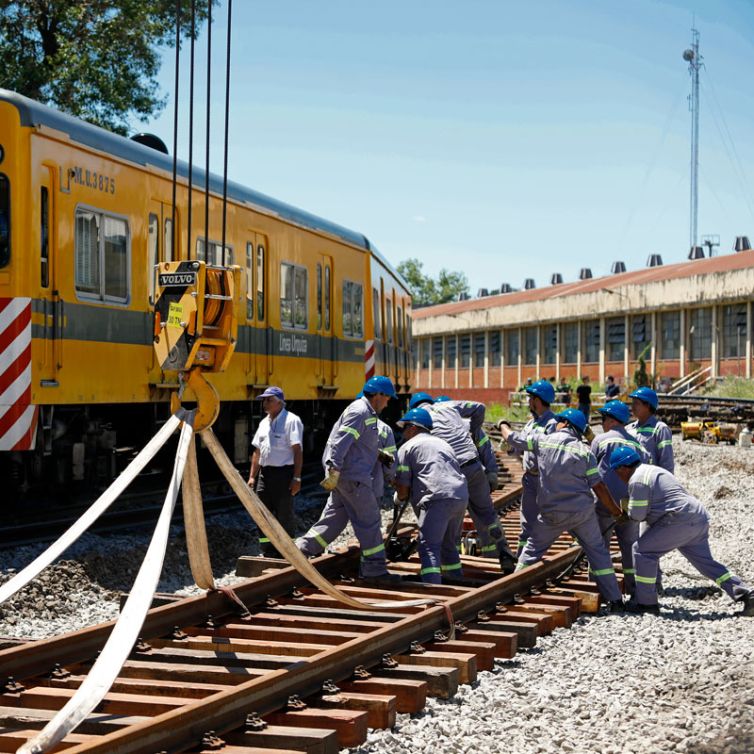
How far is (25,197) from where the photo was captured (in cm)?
962

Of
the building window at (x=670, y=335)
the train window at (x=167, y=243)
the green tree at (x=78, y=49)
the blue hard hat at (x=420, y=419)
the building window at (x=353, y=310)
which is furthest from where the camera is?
the building window at (x=670, y=335)

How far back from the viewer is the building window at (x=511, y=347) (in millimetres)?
51438

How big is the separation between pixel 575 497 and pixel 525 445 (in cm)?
78

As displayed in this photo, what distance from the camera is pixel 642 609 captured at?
328 inches

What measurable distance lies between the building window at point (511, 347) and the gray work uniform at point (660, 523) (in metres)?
42.9

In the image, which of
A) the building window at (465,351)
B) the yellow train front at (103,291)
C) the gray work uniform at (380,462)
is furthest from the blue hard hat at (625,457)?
the building window at (465,351)

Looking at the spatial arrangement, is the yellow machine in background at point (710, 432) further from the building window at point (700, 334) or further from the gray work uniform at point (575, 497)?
the gray work uniform at point (575, 497)

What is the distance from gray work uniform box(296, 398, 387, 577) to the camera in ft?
27.9

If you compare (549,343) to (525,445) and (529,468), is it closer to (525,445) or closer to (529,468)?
(529,468)

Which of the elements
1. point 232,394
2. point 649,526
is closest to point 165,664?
point 649,526

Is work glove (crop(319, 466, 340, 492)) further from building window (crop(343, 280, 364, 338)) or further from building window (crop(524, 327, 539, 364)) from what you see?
building window (crop(524, 327, 539, 364))

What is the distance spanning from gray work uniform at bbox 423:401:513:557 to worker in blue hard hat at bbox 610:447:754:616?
4.96ft

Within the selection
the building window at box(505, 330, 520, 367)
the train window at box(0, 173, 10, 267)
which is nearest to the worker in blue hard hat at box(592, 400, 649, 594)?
the train window at box(0, 173, 10, 267)

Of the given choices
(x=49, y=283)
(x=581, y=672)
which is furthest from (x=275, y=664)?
(x=49, y=283)
